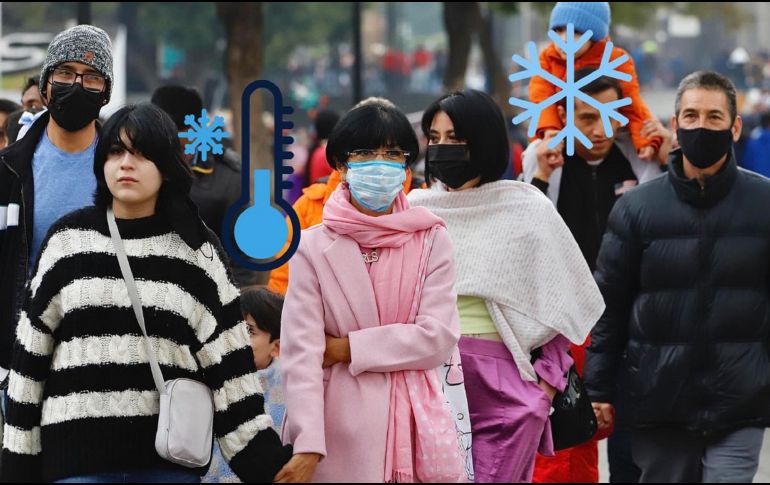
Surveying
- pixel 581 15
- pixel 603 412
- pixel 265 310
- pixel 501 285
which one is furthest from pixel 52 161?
pixel 581 15

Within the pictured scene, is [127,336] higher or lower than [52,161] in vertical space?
lower

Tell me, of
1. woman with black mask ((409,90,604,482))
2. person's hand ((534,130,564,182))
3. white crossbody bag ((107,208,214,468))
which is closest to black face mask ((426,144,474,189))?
woman with black mask ((409,90,604,482))

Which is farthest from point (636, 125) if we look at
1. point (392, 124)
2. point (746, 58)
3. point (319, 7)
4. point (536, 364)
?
point (746, 58)

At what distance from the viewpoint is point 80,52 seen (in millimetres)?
5504

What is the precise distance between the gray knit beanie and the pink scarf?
1118 millimetres

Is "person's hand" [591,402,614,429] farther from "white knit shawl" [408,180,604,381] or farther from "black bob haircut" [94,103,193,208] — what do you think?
"black bob haircut" [94,103,193,208]

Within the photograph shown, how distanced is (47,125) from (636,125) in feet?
8.99

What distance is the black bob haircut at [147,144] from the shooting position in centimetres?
456

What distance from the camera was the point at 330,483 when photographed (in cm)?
482

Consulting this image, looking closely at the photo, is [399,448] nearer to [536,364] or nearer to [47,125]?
[536,364]

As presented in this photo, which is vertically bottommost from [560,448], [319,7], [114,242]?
[560,448]

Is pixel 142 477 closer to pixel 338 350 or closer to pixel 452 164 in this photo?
pixel 338 350

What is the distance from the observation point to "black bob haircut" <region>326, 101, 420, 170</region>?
4.98 metres

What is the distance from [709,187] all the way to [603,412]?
975mm
